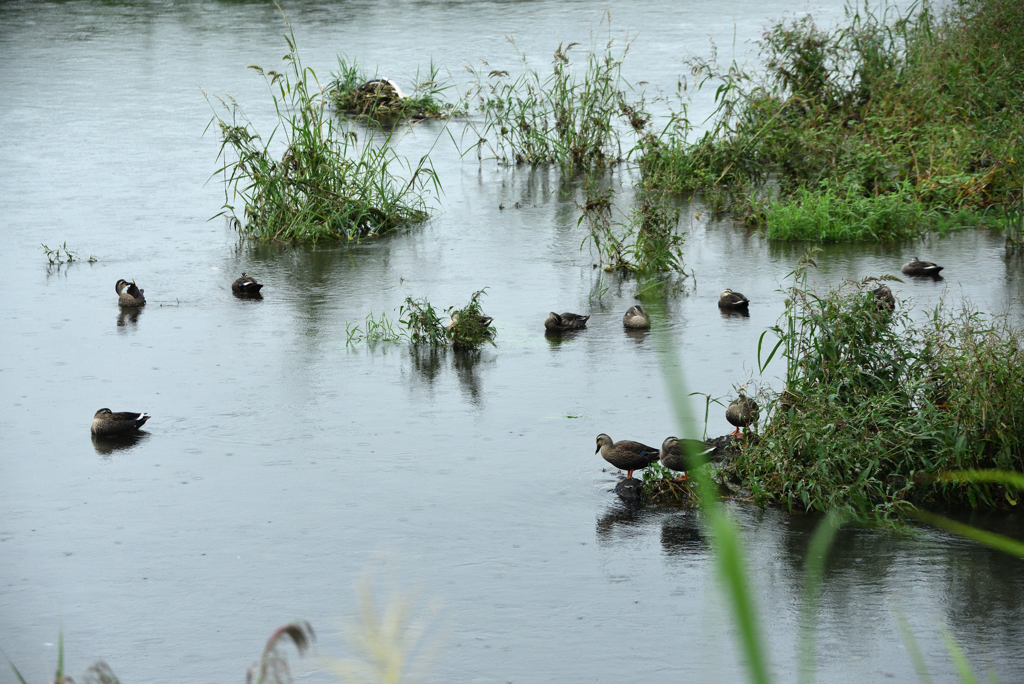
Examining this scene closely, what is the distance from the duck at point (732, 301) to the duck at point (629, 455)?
128 inches

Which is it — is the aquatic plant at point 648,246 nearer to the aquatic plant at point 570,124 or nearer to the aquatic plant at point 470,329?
the aquatic plant at point 470,329

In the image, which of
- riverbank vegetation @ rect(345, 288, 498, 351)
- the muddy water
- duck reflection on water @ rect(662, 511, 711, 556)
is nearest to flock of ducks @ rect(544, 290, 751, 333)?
the muddy water

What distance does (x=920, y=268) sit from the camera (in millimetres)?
10094

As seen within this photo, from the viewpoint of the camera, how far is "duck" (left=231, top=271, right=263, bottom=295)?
10.3m

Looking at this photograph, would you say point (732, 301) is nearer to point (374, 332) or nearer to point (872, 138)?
point (374, 332)

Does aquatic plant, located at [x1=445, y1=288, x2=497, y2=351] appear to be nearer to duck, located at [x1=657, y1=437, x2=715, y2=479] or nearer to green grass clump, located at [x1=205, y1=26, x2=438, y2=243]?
duck, located at [x1=657, y1=437, x2=715, y2=479]

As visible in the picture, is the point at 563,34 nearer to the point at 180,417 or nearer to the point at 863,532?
the point at 180,417

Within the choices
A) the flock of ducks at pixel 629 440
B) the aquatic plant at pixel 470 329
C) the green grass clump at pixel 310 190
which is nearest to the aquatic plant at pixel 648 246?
the flock of ducks at pixel 629 440

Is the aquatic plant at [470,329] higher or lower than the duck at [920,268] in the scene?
lower

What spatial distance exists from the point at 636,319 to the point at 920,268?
105 inches

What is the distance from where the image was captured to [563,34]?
23.2m

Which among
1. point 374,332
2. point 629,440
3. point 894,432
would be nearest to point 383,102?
point 374,332

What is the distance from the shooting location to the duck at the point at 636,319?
9.23 meters

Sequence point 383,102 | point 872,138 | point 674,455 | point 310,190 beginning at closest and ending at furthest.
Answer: point 674,455
point 310,190
point 872,138
point 383,102
